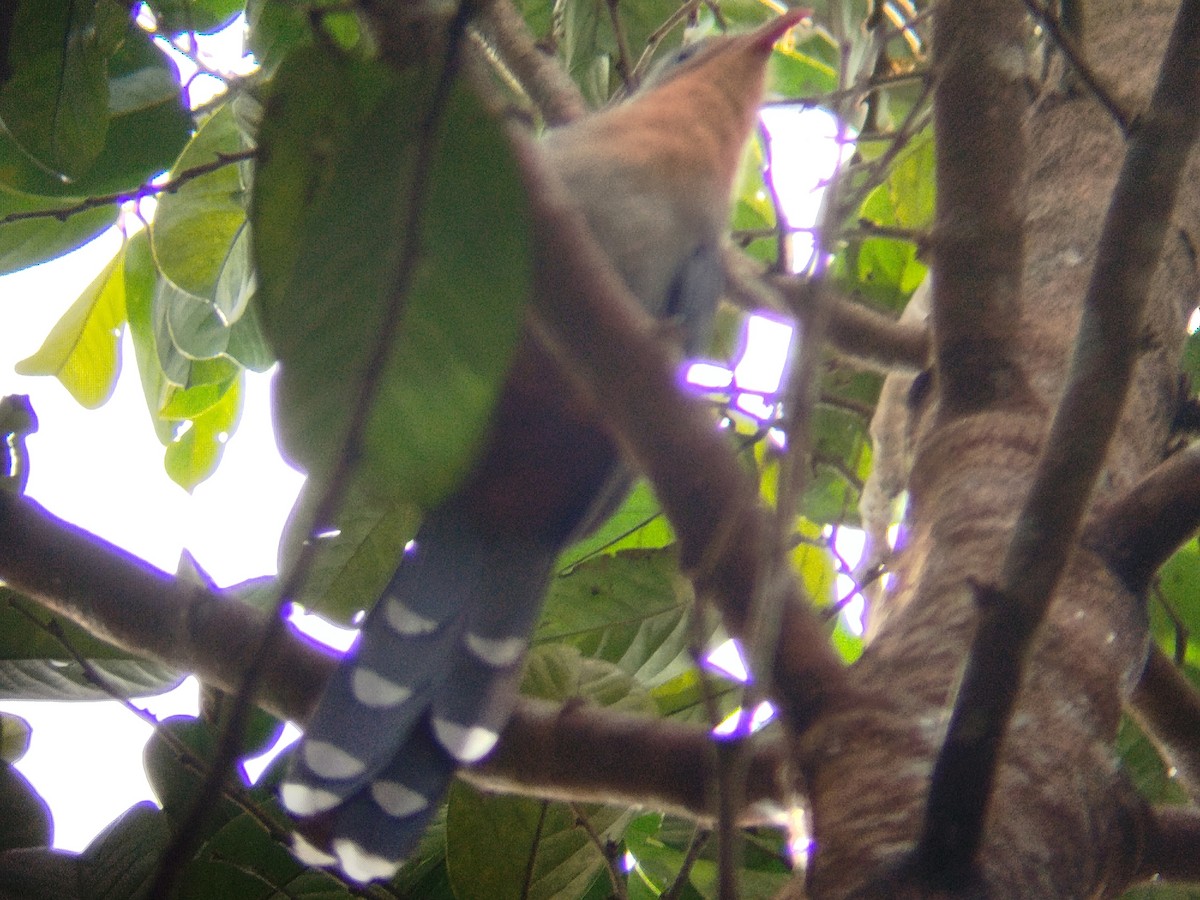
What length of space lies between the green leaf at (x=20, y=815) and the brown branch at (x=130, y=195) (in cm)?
87

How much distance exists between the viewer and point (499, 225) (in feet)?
2.38

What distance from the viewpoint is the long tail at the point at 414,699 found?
1.43m

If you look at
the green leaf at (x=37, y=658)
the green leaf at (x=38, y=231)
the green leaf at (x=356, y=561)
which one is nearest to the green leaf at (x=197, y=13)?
the green leaf at (x=38, y=231)

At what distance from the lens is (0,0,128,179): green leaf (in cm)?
160

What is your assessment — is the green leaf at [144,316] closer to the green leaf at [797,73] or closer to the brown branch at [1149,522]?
the green leaf at [797,73]

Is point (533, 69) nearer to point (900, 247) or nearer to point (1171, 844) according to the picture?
point (900, 247)

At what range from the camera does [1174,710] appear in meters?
1.40

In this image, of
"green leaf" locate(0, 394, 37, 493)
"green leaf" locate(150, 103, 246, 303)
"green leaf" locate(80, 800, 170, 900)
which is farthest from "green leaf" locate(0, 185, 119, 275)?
"green leaf" locate(80, 800, 170, 900)

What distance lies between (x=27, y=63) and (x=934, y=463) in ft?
4.31

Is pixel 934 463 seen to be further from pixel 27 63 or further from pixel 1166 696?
pixel 27 63

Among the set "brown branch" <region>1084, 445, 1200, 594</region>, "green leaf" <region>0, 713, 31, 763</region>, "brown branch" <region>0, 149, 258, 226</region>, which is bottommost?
"green leaf" <region>0, 713, 31, 763</region>

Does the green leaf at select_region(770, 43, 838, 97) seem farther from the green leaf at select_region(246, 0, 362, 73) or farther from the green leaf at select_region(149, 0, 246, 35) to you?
the green leaf at select_region(149, 0, 246, 35)

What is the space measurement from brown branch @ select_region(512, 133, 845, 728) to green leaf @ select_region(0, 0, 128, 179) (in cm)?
93

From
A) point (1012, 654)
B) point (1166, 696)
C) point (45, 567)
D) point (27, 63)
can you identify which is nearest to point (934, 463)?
point (1166, 696)
